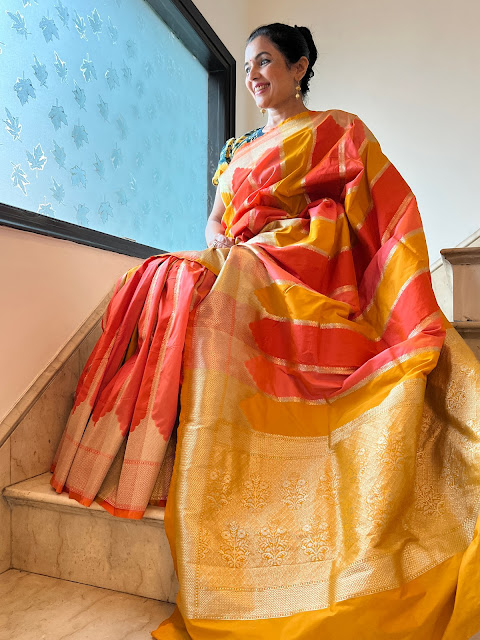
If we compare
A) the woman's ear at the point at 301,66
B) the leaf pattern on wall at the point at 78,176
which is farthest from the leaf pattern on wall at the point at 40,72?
the woman's ear at the point at 301,66

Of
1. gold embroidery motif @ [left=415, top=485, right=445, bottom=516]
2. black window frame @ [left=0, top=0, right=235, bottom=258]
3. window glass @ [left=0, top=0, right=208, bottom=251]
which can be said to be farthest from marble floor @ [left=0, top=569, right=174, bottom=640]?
window glass @ [left=0, top=0, right=208, bottom=251]

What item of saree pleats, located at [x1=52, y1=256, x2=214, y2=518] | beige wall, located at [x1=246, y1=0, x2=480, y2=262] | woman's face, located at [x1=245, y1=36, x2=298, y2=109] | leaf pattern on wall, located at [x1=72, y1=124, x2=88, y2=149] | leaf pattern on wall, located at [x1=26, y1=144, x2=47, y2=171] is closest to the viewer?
saree pleats, located at [x1=52, y1=256, x2=214, y2=518]

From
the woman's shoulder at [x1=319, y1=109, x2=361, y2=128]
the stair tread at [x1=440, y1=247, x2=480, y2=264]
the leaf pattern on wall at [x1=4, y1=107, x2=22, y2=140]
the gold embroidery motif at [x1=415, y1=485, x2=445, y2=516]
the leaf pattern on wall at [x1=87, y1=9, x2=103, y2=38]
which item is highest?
the leaf pattern on wall at [x1=87, y1=9, x2=103, y2=38]

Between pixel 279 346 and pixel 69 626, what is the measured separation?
671 mm

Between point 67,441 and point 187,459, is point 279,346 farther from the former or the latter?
point 67,441

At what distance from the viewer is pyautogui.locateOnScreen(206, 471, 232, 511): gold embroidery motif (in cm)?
89

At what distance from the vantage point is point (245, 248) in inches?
49.8

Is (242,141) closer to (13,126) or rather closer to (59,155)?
(59,155)

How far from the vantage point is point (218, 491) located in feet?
2.95

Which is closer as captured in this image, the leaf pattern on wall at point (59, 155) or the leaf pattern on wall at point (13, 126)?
the leaf pattern on wall at point (13, 126)

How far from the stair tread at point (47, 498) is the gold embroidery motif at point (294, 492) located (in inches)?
9.5

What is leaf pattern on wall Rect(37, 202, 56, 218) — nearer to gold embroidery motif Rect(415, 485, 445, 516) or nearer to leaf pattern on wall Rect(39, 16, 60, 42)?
leaf pattern on wall Rect(39, 16, 60, 42)

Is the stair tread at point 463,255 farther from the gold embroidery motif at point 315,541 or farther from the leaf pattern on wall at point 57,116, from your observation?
the leaf pattern on wall at point 57,116

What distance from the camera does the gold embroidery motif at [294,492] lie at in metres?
0.90
